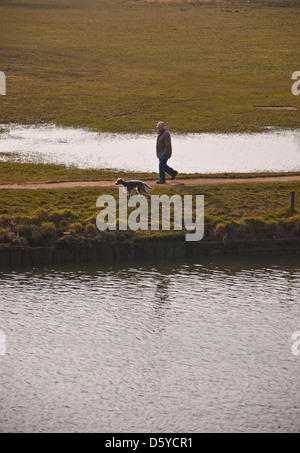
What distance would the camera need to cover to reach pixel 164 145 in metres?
31.5

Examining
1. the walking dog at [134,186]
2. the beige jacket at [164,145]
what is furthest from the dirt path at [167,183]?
the walking dog at [134,186]

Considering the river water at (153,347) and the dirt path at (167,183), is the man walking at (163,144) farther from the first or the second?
the river water at (153,347)

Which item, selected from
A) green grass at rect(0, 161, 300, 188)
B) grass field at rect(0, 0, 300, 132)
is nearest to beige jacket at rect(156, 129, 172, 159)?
green grass at rect(0, 161, 300, 188)

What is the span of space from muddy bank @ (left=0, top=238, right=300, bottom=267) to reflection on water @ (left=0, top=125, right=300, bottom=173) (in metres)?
8.89

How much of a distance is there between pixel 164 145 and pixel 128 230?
4.69 metres

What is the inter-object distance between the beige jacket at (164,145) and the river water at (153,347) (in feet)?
17.9

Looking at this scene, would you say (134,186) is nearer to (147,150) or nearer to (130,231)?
(130,231)

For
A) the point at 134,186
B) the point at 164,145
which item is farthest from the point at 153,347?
the point at 164,145

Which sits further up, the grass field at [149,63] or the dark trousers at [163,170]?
the grass field at [149,63]

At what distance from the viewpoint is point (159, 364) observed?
1988 cm

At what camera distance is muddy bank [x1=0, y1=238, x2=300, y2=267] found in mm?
27453

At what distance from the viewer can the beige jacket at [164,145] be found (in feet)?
103
